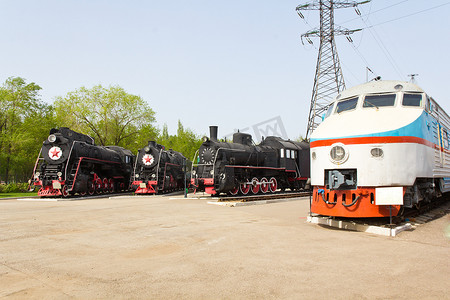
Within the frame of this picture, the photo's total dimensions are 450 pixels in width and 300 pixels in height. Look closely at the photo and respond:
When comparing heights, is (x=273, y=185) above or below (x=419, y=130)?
below

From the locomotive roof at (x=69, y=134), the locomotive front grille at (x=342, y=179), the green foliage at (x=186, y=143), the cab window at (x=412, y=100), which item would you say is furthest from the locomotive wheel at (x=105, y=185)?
the green foliage at (x=186, y=143)

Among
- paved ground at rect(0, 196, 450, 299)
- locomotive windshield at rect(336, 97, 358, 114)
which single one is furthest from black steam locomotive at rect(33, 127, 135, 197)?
locomotive windshield at rect(336, 97, 358, 114)

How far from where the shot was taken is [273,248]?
266 inches

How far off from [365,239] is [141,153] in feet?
66.8

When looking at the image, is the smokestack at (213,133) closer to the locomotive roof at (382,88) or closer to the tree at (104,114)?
the locomotive roof at (382,88)

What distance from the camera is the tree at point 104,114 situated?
41625 millimetres

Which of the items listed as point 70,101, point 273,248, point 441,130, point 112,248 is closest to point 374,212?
point 273,248

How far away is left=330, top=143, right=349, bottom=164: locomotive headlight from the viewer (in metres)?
8.63

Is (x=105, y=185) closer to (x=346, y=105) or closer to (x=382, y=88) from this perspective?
(x=346, y=105)

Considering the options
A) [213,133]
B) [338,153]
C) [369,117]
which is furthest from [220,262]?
[213,133]

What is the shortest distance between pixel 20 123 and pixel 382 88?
39.6 m

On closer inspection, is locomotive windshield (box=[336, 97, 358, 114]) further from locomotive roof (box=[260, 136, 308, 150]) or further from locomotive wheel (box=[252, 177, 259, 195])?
locomotive roof (box=[260, 136, 308, 150])

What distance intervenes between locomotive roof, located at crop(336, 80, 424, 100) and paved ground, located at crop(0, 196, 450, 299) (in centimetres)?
375

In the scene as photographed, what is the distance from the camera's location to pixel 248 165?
22.8 meters
